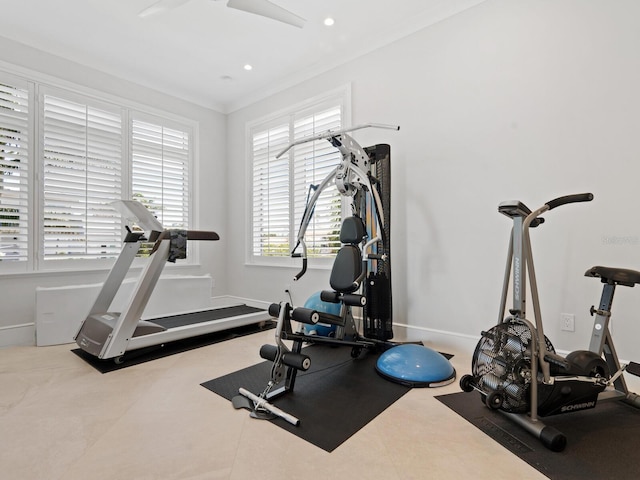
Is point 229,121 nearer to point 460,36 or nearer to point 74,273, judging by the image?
point 74,273

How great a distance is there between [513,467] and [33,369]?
3.24m

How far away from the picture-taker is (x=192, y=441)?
1.67m

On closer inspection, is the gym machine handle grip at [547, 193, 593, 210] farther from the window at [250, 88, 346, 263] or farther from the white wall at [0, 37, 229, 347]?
the white wall at [0, 37, 229, 347]

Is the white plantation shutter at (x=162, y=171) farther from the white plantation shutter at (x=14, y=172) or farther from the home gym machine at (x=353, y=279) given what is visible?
the home gym machine at (x=353, y=279)

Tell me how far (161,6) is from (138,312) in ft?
7.64

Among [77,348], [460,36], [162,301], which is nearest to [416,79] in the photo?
[460,36]

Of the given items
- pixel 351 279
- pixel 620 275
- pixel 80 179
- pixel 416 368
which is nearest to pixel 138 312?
pixel 351 279

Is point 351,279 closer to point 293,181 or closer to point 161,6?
point 293,181

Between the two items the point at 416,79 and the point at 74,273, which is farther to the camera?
the point at 74,273

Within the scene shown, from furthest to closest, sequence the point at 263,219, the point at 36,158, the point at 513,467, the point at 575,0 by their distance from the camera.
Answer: the point at 263,219, the point at 36,158, the point at 575,0, the point at 513,467

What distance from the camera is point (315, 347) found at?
330cm

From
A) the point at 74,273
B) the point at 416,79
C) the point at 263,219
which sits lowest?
the point at 74,273

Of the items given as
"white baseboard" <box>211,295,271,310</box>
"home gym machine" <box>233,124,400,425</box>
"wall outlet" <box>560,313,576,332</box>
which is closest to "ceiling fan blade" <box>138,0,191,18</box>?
"home gym machine" <box>233,124,400,425</box>

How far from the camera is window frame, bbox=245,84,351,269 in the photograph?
154 inches
